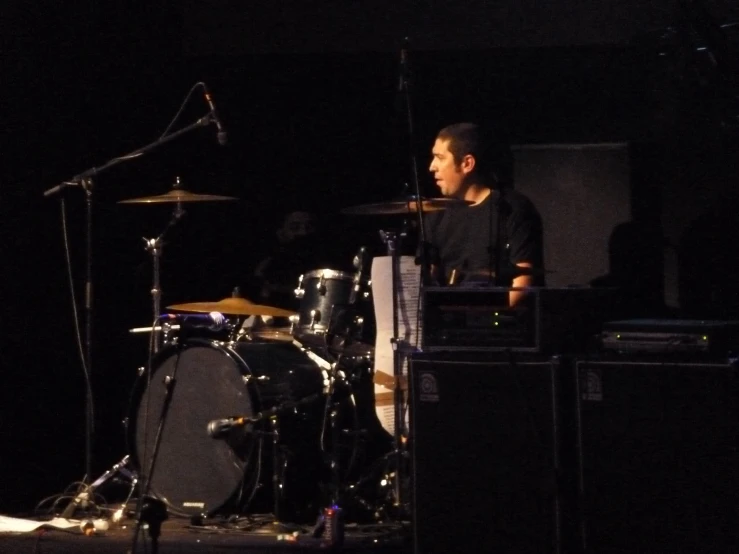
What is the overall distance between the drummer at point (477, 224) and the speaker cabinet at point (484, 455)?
1.68 ft

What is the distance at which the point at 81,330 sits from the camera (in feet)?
18.9

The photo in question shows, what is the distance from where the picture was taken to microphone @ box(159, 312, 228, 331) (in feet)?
17.1

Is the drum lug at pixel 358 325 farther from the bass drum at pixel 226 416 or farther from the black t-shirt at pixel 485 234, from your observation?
the black t-shirt at pixel 485 234

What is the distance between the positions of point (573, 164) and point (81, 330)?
2.77 meters

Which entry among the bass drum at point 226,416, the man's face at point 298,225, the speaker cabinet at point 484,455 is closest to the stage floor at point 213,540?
the bass drum at point 226,416

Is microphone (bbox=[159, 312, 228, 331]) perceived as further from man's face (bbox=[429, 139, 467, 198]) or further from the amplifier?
the amplifier

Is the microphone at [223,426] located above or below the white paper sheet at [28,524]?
above

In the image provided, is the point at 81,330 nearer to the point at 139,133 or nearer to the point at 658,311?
the point at 139,133

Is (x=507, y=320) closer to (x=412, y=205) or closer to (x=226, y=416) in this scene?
(x=412, y=205)

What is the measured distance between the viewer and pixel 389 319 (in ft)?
14.8

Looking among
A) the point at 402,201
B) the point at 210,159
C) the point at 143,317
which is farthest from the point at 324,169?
the point at 402,201

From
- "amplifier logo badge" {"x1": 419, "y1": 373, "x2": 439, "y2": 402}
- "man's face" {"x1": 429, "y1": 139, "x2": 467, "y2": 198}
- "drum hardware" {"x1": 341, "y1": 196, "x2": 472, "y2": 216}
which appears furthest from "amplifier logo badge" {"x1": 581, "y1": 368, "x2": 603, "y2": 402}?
"man's face" {"x1": 429, "y1": 139, "x2": 467, "y2": 198}

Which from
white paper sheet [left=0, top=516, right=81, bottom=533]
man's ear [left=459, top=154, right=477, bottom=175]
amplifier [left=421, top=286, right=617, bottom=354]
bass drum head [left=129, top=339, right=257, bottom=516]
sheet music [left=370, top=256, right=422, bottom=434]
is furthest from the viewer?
bass drum head [left=129, top=339, right=257, bottom=516]

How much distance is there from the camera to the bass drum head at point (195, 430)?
491 cm
